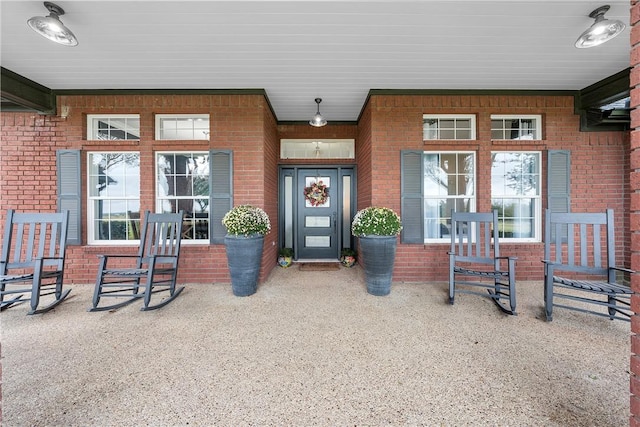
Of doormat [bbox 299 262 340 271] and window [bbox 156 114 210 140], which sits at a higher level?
window [bbox 156 114 210 140]

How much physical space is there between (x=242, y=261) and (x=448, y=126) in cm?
364

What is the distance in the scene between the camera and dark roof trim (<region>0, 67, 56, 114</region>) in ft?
10.1

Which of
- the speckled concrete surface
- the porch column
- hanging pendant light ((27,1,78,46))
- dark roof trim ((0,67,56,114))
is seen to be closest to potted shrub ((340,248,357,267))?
the speckled concrete surface

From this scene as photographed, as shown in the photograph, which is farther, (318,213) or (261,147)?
(318,213)

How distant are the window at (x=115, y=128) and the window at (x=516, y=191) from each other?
5517mm

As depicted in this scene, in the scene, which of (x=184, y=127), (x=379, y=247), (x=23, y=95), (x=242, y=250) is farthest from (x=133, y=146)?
(x=379, y=247)

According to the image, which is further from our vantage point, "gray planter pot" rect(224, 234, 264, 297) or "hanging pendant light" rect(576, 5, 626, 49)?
"gray planter pot" rect(224, 234, 264, 297)

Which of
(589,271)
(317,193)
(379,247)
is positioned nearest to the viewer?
(589,271)

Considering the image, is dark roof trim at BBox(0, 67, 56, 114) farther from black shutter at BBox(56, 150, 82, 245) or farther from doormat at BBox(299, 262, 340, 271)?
doormat at BBox(299, 262, 340, 271)

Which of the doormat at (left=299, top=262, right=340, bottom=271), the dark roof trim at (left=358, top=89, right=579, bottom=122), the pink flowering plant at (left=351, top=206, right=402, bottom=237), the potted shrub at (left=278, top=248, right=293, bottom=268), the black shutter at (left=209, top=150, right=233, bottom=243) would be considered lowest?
the doormat at (left=299, top=262, right=340, bottom=271)

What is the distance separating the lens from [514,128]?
3818mm

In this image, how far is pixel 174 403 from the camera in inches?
60.1

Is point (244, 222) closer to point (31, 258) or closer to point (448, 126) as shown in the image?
point (31, 258)

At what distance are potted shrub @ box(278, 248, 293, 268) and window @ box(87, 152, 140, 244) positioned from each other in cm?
228
